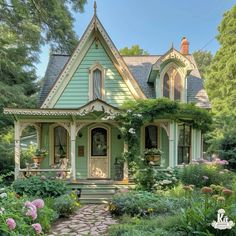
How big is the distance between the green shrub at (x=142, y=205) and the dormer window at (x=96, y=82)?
5670mm

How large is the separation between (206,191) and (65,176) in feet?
23.8

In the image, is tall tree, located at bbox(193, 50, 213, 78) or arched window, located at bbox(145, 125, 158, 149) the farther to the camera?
tall tree, located at bbox(193, 50, 213, 78)

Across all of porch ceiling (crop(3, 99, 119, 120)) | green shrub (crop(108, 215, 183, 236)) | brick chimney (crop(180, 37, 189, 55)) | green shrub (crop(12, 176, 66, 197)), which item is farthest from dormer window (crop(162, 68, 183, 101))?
green shrub (crop(108, 215, 183, 236))

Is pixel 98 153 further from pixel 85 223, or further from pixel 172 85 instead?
pixel 85 223

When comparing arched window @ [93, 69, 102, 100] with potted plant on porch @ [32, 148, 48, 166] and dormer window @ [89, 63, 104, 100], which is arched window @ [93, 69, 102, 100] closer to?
dormer window @ [89, 63, 104, 100]

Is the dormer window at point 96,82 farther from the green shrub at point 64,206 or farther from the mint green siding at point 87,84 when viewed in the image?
the green shrub at point 64,206

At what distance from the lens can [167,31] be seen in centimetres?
1917

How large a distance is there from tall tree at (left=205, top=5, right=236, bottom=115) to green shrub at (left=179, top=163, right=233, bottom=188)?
14451 millimetres

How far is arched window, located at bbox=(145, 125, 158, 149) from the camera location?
12.4 m

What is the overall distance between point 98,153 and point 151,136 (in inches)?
97.2

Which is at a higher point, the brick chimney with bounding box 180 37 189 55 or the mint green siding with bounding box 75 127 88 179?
the brick chimney with bounding box 180 37 189 55

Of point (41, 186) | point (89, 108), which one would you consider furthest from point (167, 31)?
point (41, 186)

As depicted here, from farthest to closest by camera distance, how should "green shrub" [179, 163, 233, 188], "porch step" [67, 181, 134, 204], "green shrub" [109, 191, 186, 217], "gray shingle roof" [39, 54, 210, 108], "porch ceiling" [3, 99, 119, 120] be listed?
"gray shingle roof" [39, 54, 210, 108] < "porch ceiling" [3, 99, 119, 120] < "porch step" [67, 181, 134, 204] < "green shrub" [179, 163, 233, 188] < "green shrub" [109, 191, 186, 217]

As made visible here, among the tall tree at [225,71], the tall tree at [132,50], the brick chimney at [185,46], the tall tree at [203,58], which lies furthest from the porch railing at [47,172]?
the tall tree at [203,58]
